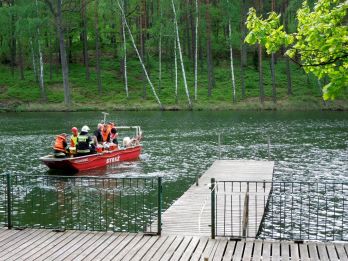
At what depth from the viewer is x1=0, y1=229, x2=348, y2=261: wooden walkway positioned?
9836 mm

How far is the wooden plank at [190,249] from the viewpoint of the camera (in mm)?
9866

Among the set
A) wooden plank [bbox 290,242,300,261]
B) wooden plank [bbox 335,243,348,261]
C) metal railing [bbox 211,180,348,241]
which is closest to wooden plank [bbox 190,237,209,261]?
metal railing [bbox 211,180,348,241]

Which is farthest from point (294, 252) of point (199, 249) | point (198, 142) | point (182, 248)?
point (198, 142)

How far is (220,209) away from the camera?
1446cm

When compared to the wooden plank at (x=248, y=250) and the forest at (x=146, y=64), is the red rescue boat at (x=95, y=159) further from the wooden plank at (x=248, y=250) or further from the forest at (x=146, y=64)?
the forest at (x=146, y=64)

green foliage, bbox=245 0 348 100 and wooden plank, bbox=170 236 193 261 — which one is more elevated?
green foliage, bbox=245 0 348 100

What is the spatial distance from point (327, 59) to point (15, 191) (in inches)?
506

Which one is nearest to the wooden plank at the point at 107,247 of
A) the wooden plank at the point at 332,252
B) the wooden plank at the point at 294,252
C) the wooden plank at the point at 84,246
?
the wooden plank at the point at 84,246

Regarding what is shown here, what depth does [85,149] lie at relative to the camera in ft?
77.6

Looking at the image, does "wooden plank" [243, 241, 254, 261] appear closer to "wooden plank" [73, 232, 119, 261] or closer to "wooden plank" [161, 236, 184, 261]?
"wooden plank" [161, 236, 184, 261]

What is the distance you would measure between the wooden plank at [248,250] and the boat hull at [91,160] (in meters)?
13.3

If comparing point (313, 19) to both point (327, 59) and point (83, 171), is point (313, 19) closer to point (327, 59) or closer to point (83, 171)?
point (327, 59)

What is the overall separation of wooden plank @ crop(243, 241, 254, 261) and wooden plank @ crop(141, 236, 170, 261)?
1702 mm

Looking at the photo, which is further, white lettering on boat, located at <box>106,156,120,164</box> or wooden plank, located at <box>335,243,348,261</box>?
white lettering on boat, located at <box>106,156,120,164</box>
